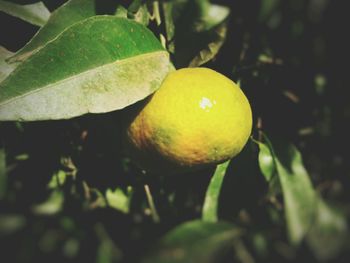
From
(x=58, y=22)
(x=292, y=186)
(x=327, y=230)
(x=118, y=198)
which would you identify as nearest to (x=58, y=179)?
(x=118, y=198)

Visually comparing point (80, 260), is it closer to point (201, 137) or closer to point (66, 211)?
point (66, 211)

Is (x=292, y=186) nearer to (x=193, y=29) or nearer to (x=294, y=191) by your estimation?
(x=294, y=191)

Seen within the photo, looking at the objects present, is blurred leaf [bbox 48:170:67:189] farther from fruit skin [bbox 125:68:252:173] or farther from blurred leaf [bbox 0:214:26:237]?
blurred leaf [bbox 0:214:26:237]

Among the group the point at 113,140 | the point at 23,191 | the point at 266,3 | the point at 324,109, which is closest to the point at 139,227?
the point at 23,191

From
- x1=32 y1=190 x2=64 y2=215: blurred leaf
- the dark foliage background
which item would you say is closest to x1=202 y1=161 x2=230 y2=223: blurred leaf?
the dark foliage background

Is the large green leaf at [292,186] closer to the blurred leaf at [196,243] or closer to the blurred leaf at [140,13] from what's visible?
the blurred leaf at [196,243]

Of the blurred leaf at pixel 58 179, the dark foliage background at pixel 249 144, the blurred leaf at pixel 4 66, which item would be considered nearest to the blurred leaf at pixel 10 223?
the dark foliage background at pixel 249 144
